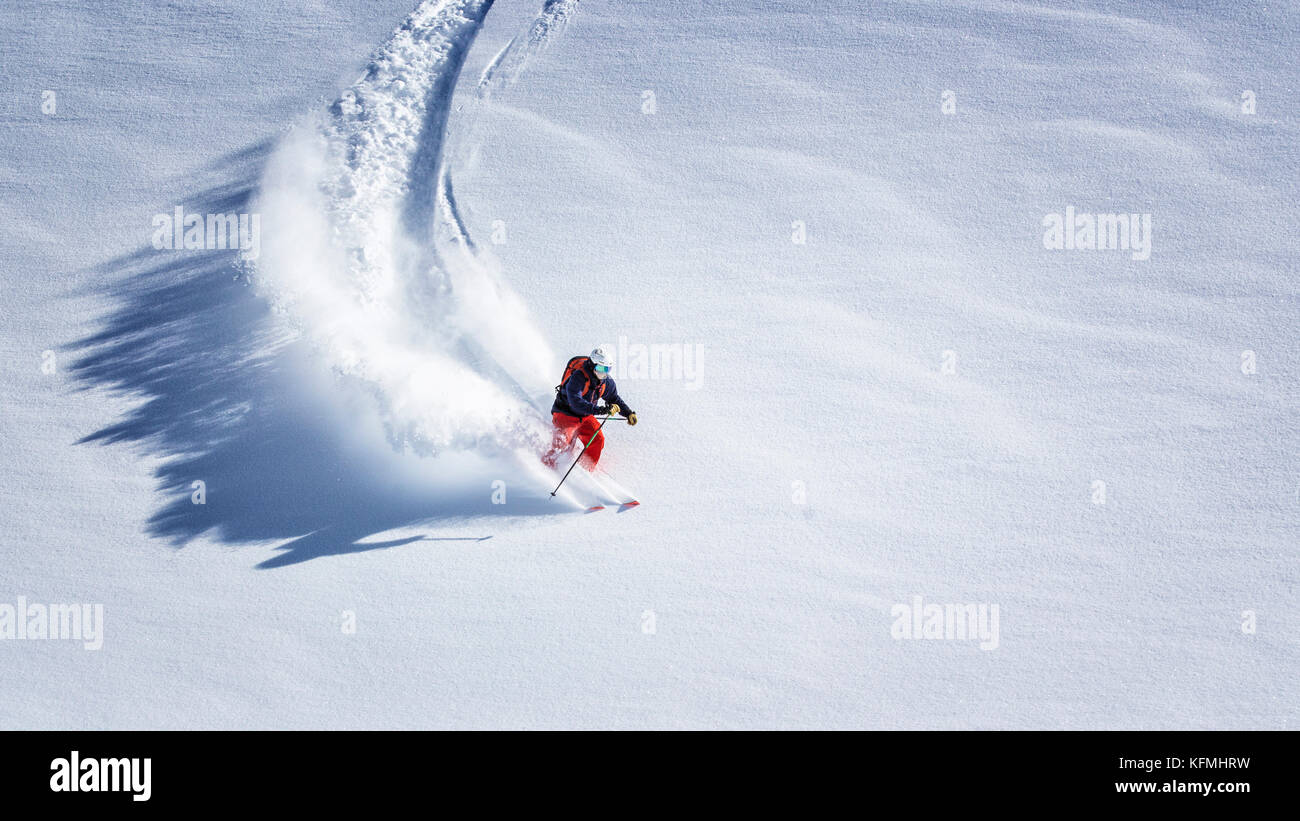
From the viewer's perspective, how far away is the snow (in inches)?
A: 304

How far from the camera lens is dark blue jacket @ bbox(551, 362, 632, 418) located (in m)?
8.26

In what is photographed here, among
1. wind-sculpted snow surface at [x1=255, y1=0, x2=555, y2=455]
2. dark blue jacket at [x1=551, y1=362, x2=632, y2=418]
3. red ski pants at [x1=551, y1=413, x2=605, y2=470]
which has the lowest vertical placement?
red ski pants at [x1=551, y1=413, x2=605, y2=470]

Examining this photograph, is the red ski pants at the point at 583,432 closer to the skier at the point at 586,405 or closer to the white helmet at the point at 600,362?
the skier at the point at 586,405

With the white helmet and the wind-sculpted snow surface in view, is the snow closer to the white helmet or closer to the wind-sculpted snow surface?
the wind-sculpted snow surface

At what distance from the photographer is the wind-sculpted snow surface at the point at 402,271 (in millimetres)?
8750

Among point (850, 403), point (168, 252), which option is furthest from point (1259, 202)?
point (168, 252)

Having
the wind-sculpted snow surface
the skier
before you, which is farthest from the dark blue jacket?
the wind-sculpted snow surface

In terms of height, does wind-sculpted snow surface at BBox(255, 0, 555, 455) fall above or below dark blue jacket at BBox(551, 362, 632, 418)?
above

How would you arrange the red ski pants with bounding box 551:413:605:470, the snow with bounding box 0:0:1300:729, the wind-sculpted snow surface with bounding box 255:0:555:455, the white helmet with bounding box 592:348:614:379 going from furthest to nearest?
the wind-sculpted snow surface with bounding box 255:0:555:455, the red ski pants with bounding box 551:413:605:470, the white helmet with bounding box 592:348:614:379, the snow with bounding box 0:0:1300:729

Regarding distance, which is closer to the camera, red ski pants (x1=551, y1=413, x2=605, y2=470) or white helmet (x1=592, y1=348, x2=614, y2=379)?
white helmet (x1=592, y1=348, x2=614, y2=379)

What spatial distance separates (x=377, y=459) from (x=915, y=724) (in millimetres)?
4779

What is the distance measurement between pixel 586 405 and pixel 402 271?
100 inches

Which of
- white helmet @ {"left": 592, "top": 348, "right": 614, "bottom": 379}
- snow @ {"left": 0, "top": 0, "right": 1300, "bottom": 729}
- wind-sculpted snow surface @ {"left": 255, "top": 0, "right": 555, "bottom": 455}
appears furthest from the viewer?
wind-sculpted snow surface @ {"left": 255, "top": 0, "right": 555, "bottom": 455}

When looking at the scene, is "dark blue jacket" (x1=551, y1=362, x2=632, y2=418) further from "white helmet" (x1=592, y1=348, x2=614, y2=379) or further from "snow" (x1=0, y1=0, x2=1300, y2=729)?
"snow" (x1=0, y1=0, x2=1300, y2=729)
